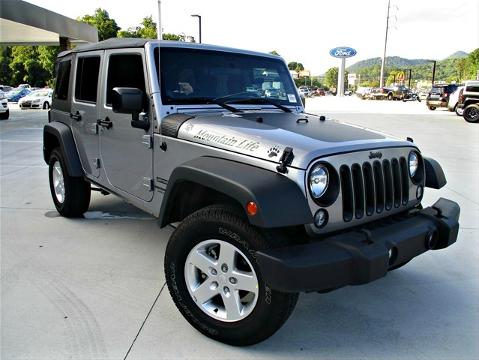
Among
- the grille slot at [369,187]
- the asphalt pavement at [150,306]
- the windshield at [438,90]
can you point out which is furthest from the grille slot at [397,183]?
the windshield at [438,90]

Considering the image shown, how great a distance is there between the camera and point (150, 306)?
3.21 meters

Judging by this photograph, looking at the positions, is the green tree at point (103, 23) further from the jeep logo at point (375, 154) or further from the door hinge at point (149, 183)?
the jeep logo at point (375, 154)

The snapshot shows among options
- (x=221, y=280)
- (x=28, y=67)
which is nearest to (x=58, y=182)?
(x=221, y=280)

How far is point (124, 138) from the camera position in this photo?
3795 mm

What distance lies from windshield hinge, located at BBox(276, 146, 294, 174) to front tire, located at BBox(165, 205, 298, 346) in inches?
14.2

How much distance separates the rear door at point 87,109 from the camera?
4309 mm

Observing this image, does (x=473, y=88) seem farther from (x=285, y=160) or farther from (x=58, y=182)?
(x=285, y=160)

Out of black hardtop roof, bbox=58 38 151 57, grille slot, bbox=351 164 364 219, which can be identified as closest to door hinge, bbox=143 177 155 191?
black hardtop roof, bbox=58 38 151 57

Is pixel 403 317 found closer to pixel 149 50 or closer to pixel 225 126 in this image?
pixel 225 126

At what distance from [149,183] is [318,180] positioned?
1.54m

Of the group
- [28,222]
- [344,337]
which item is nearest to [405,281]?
[344,337]

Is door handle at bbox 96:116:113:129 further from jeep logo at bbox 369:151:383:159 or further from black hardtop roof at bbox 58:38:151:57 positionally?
jeep logo at bbox 369:151:383:159

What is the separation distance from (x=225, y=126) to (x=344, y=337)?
5.21 ft

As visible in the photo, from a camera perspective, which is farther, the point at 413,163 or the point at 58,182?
the point at 58,182
